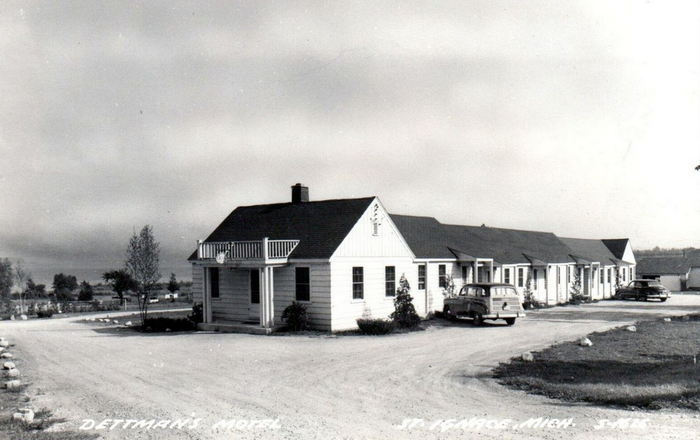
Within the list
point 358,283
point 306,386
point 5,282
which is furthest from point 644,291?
point 5,282

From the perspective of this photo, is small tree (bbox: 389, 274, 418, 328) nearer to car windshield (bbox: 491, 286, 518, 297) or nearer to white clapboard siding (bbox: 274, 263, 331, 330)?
white clapboard siding (bbox: 274, 263, 331, 330)

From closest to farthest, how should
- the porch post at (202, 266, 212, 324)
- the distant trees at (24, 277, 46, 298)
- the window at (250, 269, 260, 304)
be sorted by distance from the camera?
1. the window at (250, 269, 260, 304)
2. the porch post at (202, 266, 212, 324)
3. the distant trees at (24, 277, 46, 298)

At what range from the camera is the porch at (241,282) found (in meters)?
23.1

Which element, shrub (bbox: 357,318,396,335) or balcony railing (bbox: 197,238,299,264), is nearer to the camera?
shrub (bbox: 357,318,396,335)

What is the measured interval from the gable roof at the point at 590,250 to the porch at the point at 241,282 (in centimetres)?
2982

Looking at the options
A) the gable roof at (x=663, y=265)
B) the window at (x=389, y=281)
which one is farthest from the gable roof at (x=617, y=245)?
the window at (x=389, y=281)

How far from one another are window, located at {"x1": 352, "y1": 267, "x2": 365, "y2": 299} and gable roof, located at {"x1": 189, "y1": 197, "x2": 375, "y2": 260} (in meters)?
1.68

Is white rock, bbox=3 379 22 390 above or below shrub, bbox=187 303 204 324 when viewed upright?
above

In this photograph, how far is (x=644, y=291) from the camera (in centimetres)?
4419

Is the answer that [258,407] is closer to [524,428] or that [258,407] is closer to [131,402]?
[131,402]

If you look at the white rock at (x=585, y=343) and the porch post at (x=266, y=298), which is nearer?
the white rock at (x=585, y=343)

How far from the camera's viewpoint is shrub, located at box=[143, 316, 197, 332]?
24.7m

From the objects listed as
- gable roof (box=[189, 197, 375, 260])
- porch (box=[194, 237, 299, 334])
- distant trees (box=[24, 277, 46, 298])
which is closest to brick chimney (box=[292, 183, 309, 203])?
gable roof (box=[189, 197, 375, 260])

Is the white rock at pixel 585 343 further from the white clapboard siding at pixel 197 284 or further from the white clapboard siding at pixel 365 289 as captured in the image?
the white clapboard siding at pixel 197 284
